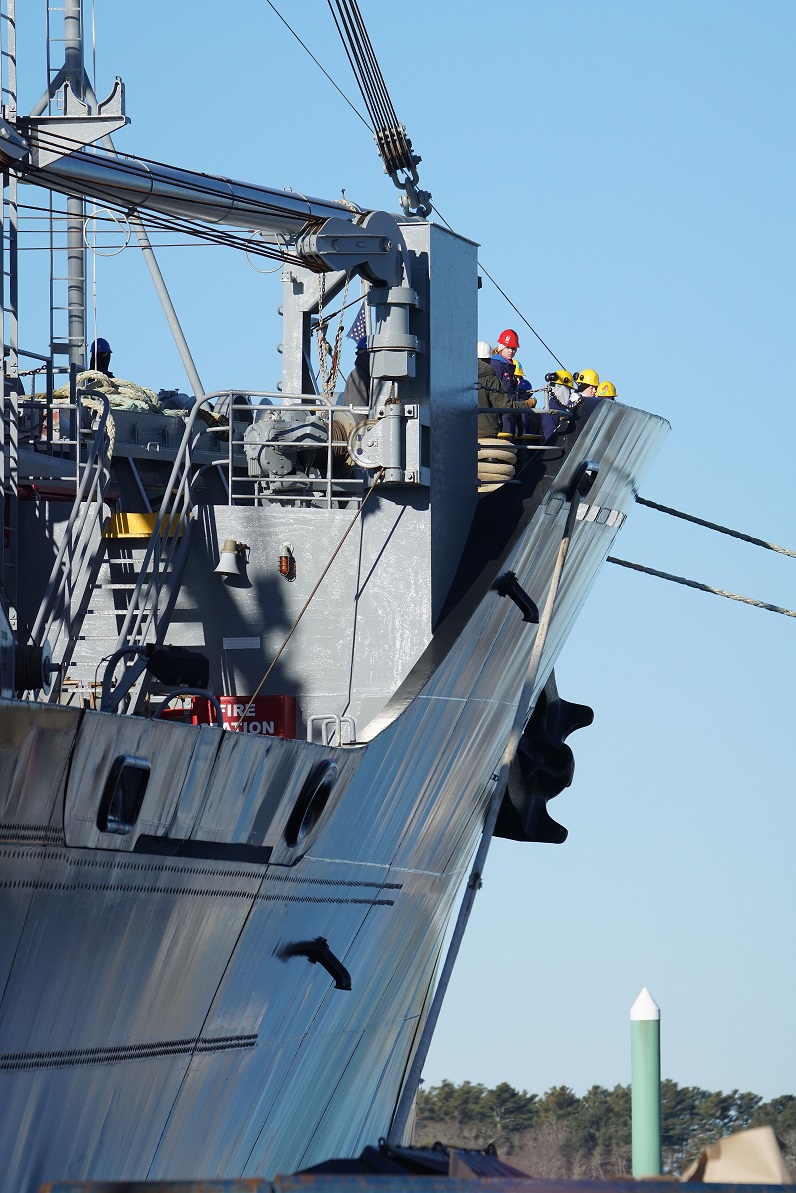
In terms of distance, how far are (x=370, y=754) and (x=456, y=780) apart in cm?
237

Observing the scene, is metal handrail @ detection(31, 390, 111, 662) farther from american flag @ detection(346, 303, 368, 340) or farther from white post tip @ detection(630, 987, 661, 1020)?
white post tip @ detection(630, 987, 661, 1020)

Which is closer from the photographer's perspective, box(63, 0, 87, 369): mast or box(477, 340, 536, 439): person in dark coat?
box(477, 340, 536, 439): person in dark coat

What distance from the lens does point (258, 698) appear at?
1192cm

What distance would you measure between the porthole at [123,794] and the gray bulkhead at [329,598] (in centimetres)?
376

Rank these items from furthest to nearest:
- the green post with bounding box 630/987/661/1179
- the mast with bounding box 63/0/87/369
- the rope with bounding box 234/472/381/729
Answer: the mast with bounding box 63/0/87/369 < the rope with bounding box 234/472/381/729 < the green post with bounding box 630/987/661/1179

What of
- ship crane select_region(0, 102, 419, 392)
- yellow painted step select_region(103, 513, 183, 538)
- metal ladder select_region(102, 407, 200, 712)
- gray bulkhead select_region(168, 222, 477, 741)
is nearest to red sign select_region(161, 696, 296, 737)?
gray bulkhead select_region(168, 222, 477, 741)

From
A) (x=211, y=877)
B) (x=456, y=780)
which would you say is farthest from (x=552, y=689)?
(x=211, y=877)

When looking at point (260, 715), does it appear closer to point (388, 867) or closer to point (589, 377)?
point (388, 867)

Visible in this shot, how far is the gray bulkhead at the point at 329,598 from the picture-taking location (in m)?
12.0

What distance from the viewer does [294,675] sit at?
12.0 m

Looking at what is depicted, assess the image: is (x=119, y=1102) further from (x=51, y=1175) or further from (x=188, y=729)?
(x=188, y=729)

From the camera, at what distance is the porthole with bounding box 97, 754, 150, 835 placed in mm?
7809

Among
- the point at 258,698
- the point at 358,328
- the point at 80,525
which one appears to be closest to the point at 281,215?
the point at 358,328

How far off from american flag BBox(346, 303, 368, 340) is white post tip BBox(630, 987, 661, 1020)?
523cm
